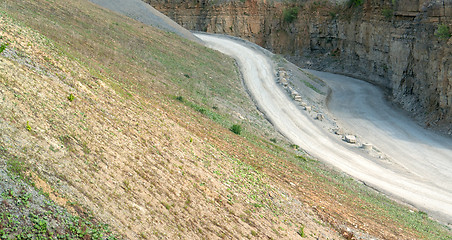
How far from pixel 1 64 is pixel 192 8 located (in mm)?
57686

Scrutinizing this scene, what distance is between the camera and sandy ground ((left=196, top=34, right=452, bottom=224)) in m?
26.3

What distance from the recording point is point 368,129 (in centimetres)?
3728

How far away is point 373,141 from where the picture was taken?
34.7 m

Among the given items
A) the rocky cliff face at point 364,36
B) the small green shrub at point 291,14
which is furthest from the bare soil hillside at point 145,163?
the small green shrub at point 291,14

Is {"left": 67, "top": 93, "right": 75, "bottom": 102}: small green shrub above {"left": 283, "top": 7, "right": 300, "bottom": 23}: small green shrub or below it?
below

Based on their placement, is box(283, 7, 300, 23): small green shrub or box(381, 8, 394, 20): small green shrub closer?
box(381, 8, 394, 20): small green shrub

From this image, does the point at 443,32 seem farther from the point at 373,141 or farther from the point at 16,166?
the point at 16,166

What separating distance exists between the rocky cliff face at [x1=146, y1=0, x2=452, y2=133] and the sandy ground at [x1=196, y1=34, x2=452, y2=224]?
266 centimetres

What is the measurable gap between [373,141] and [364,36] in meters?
22.9

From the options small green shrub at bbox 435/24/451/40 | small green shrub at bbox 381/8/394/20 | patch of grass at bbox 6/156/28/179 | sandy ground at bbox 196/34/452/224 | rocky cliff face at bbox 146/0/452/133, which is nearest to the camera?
patch of grass at bbox 6/156/28/179

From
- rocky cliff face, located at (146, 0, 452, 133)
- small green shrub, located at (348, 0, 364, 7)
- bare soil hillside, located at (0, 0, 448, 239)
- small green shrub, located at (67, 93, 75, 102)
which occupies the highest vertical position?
small green shrub, located at (348, 0, 364, 7)

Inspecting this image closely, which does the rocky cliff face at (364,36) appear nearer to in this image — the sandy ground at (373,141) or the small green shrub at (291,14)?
the small green shrub at (291,14)

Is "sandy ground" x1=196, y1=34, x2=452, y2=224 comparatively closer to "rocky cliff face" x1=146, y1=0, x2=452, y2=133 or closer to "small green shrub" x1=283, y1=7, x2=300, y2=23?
"rocky cliff face" x1=146, y1=0, x2=452, y2=133

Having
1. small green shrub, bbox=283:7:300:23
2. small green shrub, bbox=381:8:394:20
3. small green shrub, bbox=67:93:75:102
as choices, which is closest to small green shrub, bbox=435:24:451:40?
small green shrub, bbox=381:8:394:20
